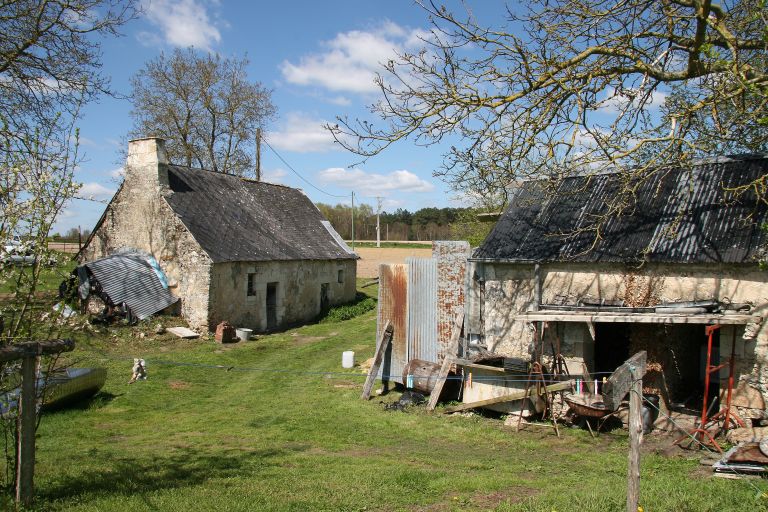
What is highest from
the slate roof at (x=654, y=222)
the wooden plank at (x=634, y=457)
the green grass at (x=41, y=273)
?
the slate roof at (x=654, y=222)

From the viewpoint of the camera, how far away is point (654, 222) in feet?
40.8

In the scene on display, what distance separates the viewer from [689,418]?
444 inches

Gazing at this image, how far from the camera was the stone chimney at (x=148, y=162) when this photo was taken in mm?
22938

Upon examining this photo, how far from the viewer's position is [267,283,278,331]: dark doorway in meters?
25.3

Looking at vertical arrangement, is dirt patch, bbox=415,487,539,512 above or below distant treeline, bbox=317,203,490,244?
below

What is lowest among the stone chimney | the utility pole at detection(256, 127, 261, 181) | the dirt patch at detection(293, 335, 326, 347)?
the dirt patch at detection(293, 335, 326, 347)

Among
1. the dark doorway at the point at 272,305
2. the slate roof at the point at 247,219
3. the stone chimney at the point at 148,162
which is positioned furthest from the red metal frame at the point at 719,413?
the stone chimney at the point at 148,162

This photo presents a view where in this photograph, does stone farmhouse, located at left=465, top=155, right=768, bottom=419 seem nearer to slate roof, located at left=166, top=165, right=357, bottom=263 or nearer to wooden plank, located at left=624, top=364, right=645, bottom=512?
wooden plank, located at left=624, top=364, right=645, bottom=512

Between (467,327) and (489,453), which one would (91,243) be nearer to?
(467,327)

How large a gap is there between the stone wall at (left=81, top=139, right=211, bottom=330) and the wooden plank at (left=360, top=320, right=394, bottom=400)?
9482 mm

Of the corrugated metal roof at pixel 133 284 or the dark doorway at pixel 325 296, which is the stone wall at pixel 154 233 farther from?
the dark doorway at pixel 325 296

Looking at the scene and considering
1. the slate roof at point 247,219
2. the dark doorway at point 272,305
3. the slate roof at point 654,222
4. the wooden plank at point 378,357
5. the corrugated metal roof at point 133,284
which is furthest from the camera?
the dark doorway at point 272,305

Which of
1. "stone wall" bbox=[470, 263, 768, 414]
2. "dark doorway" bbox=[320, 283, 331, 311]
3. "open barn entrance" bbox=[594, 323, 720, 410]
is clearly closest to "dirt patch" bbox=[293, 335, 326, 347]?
"dark doorway" bbox=[320, 283, 331, 311]

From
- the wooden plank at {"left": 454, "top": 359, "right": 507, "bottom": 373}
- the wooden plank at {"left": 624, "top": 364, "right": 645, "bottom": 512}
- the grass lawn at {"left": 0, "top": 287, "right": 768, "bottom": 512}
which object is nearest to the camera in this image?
the wooden plank at {"left": 624, "top": 364, "right": 645, "bottom": 512}
